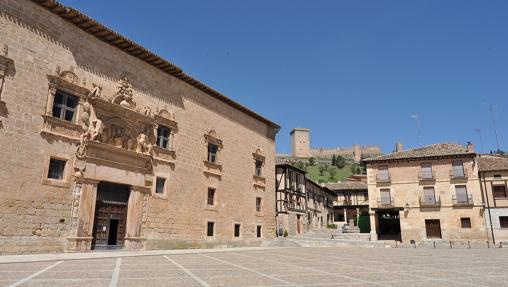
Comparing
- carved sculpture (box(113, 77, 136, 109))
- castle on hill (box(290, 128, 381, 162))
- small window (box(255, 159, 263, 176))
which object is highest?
castle on hill (box(290, 128, 381, 162))

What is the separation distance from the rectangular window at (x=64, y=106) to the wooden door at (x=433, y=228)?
89.1 ft

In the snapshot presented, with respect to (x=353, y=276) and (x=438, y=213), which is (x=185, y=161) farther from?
(x=438, y=213)

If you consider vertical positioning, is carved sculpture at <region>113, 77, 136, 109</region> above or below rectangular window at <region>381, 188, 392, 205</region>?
above

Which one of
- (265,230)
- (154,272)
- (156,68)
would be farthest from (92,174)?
(265,230)

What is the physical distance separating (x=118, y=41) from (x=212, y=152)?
8.27 m

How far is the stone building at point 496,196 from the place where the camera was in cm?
2678

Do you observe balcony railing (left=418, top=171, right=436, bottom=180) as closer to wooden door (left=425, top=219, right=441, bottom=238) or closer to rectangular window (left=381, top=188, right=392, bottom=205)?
rectangular window (left=381, top=188, right=392, bottom=205)

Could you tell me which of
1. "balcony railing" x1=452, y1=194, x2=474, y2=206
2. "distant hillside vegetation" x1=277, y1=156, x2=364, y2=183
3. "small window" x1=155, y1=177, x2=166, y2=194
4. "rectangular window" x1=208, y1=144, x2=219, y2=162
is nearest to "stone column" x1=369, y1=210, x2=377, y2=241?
"balcony railing" x1=452, y1=194, x2=474, y2=206

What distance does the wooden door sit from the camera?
91.6 feet

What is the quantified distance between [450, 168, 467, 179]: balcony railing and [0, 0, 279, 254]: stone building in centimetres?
1805

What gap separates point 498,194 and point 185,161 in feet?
83.9

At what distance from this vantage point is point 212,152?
2097 centimetres

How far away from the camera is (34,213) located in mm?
12039

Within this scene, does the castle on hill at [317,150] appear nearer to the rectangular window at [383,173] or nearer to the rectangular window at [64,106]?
Result: the rectangular window at [383,173]
